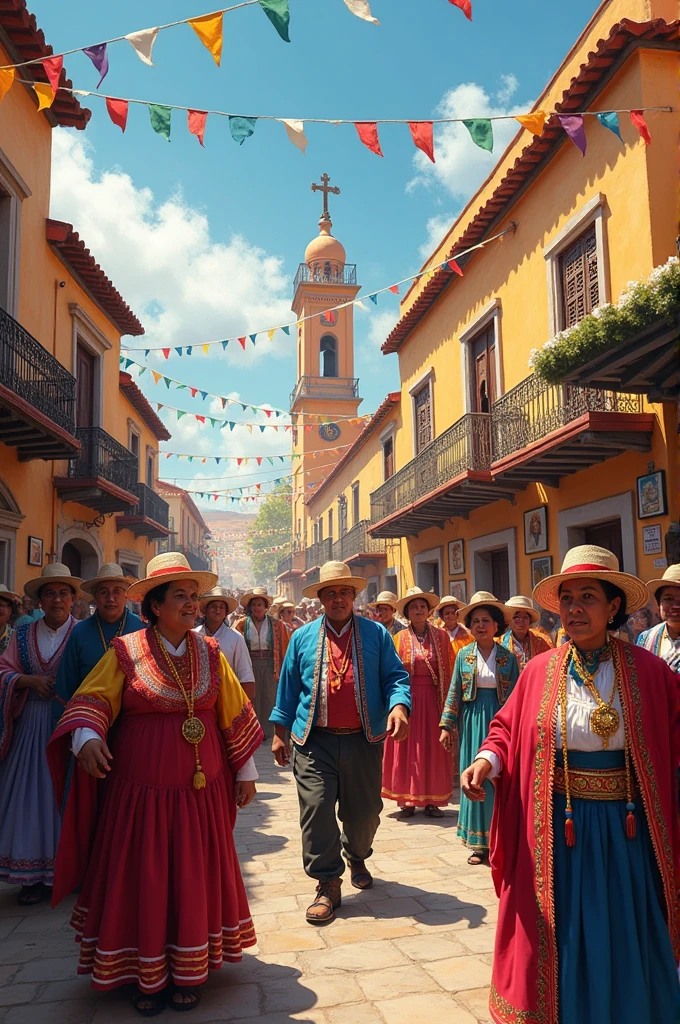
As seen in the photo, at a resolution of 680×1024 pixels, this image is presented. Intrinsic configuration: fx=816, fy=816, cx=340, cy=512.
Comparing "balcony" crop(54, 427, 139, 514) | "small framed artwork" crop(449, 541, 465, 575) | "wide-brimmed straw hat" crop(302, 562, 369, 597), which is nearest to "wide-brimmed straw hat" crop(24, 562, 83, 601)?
"wide-brimmed straw hat" crop(302, 562, 369, 597)

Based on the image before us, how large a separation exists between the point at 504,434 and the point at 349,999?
8899 mm

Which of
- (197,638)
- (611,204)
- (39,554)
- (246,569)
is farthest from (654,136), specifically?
(246,569)

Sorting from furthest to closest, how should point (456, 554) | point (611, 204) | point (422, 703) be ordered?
1. point (456, 554)
2. point (611, 204)
3. point (422, 703)

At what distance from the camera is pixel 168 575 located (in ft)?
11.9

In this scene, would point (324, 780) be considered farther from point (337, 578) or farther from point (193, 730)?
point (193, 730)

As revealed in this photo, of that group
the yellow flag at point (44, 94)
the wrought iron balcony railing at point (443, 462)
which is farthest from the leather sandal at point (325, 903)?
the wrought iron balcony railing at point (443, 462)

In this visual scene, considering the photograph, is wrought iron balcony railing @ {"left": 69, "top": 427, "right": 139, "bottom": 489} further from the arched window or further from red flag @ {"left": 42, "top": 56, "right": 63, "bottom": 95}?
the arched window

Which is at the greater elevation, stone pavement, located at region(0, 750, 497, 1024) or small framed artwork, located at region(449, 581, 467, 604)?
small framed artwork, located at region(449, 581, 467, 604)

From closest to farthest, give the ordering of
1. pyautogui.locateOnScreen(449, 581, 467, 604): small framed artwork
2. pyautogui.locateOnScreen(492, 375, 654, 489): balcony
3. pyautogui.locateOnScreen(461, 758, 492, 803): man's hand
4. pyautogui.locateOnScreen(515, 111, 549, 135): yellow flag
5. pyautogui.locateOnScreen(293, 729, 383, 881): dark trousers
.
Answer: pyautogui.locateOnScreen(461, 758, 492, 803): man's hand < pyautogui.locateOnScreen(293, 729, 383, 881): dark trousers < pyautogui.locateOnScreen(515, 111, 549, 135): yellow flag < pyautogui.locateOnScreen(492, 375, 654, 489): balcony < pyautogui.locateOnScreen(449, 581, 467, 604): small framed artwork

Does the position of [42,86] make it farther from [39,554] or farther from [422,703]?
[39,554]

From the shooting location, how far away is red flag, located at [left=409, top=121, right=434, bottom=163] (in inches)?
259

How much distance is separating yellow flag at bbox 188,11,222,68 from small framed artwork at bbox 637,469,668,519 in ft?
18.1

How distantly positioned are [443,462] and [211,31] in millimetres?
9216

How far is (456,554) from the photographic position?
14.9 meters
